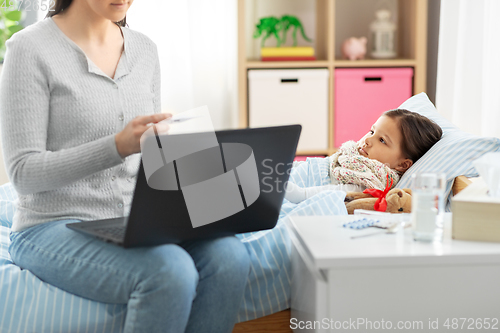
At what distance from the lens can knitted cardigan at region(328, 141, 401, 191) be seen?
1.50 metres

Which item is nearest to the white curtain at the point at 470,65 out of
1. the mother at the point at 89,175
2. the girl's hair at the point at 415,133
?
the girl's hair at the point at 415,133

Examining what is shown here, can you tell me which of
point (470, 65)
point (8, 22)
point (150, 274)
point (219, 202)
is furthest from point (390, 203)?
point (8, 22)

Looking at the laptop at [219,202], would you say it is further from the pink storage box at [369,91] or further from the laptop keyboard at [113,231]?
the pink storage box at [369,91]

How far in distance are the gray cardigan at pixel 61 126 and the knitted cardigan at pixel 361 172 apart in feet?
2.10

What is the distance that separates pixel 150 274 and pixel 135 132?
0.25 m

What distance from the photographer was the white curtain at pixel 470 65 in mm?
2047

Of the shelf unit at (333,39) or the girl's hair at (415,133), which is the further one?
the shelf unit at (333,39)

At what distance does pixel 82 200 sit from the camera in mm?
1112

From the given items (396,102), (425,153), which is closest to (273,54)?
(396,102)

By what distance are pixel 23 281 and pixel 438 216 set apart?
82 cm

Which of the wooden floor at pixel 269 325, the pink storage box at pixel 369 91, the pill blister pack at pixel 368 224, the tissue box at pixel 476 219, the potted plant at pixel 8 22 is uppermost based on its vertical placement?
the potted plant at pixel 8 22

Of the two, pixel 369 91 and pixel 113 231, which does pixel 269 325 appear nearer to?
pixel 113 231

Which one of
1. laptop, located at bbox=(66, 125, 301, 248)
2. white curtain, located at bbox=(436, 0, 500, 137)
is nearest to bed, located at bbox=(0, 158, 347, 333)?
laptop, located at bbox=(66, 125, 301, 248)

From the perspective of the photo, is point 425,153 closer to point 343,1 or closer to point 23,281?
point 23,281
